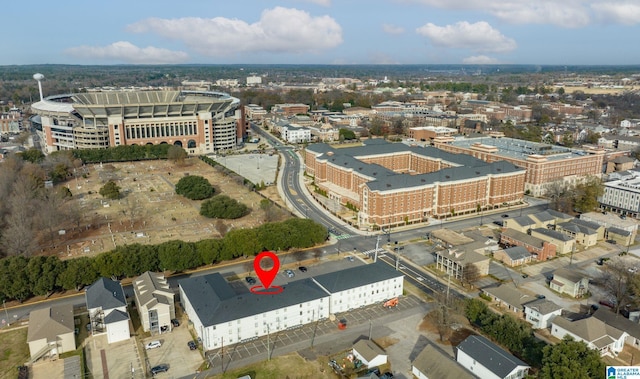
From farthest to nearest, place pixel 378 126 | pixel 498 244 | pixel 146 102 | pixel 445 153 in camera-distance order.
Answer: pixel 378 126, pixel 146 102, pixel 445 153, pixel 498 244

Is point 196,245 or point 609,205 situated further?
point 609,205

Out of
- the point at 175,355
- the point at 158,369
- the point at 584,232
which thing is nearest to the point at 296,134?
the point at 584,232

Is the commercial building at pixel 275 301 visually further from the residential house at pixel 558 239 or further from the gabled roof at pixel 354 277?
the residential house at pixel 558 239

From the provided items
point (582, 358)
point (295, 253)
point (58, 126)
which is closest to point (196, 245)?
point (295, 253)

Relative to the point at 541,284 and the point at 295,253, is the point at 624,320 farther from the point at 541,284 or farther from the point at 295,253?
the point at 295,253

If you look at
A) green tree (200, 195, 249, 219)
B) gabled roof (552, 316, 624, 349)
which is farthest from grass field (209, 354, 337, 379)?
green tree (200, 195, 249, 219)

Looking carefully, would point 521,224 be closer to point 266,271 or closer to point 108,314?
point 266,271
